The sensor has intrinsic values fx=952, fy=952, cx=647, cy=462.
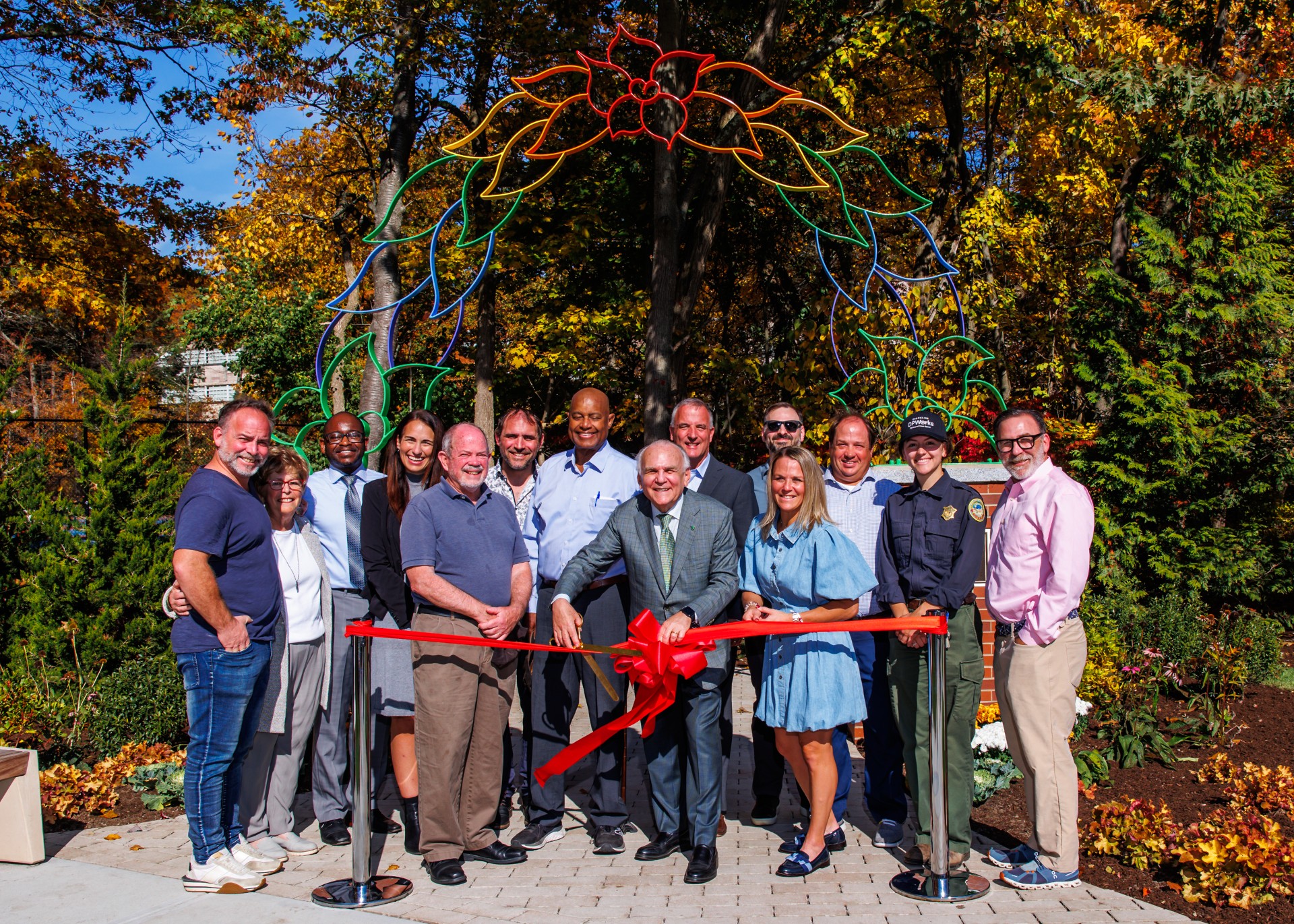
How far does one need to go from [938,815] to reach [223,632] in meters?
3.11

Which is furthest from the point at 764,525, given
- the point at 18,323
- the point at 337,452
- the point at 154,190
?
the point at 18,323

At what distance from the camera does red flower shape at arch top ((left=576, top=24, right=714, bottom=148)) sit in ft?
18.6

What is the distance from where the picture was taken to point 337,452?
497 centimetres

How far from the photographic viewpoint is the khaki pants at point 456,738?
4.25 metres

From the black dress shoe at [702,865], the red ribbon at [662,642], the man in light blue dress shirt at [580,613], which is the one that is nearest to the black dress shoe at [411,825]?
the man in light blue dress shirt at [580,613]

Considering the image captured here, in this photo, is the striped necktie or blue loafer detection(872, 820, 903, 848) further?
the striped necktie

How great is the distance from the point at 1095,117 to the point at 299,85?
1158cm

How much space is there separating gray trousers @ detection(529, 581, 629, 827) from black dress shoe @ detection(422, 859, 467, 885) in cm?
60

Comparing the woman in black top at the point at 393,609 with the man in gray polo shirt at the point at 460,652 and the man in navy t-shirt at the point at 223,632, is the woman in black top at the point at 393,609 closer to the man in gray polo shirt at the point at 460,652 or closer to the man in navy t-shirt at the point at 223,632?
the man in gray polo shirt at the point at 460,652

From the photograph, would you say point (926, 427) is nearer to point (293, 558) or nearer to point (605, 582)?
point (605, 582)

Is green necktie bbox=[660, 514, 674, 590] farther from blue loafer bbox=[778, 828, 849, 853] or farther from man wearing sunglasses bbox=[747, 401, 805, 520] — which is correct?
blue loafer bbox=[778, 828, 849, 853]

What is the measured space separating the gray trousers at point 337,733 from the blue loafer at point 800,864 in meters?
2.09

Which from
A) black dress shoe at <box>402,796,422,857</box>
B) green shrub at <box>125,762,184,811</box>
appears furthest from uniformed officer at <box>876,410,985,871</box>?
green shrub at <box>125,762,184,811</box>

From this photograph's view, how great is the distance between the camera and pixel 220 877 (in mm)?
4051
